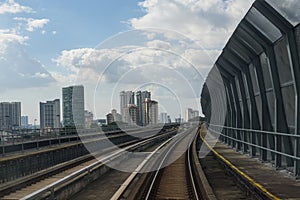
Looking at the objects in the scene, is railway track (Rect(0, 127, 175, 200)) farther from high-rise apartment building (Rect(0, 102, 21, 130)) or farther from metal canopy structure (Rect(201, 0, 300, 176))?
high-rise apartment building (Rect(0, 102, 21, 130))

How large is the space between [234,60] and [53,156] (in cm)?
1046

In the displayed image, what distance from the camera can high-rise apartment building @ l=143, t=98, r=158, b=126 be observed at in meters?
75.1

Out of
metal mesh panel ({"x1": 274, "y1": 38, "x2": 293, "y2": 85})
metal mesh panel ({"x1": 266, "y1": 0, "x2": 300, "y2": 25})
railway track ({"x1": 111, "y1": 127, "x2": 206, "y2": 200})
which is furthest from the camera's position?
railway track ({"x1": 111, "y1": 127, "x2": 206, "y2": 200})

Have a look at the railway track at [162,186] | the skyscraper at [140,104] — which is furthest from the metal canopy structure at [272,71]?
the skyscraper at [140,104]

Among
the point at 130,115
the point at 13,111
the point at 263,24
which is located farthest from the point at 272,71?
the point at 13,111

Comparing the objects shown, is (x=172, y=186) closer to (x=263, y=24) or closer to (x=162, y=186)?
(x=162, y=186)

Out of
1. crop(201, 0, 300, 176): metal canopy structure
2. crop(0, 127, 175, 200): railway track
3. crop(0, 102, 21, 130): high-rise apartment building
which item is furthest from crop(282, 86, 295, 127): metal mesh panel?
crop(0, 102, 21, 130): high-rise apartment building

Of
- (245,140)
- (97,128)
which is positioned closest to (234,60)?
(245,140)

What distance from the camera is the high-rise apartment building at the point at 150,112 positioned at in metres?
75.1

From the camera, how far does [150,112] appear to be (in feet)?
257

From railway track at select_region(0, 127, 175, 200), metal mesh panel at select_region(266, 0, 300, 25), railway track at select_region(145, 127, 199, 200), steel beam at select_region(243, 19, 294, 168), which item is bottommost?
railway track at select_region(145, 127, 199, 200)

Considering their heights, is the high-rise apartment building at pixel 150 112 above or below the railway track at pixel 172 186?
above

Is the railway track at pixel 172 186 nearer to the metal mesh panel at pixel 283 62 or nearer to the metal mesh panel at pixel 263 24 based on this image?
the metal mesh panel at pixel 283 62

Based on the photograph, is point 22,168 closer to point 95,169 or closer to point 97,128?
point 95,169
